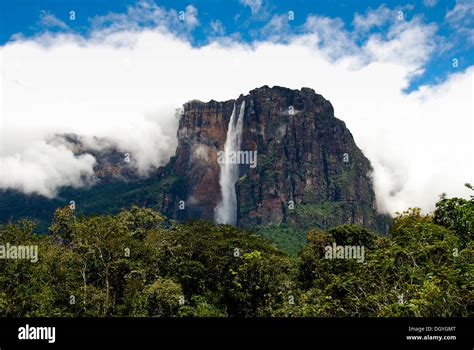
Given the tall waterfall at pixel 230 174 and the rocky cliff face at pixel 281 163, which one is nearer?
the rocky cliff face at pixel 281 163

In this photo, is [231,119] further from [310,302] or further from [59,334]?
[59,334]

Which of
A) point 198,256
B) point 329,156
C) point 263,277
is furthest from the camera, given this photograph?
point 329,156

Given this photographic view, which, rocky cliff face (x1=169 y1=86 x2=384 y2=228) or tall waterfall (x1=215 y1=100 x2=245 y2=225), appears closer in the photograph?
rocky cliff face (x1=169 y1=86 x2=384 y2=228)

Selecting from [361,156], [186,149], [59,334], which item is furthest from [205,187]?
[59,334]

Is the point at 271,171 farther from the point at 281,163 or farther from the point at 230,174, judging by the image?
the point at 230,174

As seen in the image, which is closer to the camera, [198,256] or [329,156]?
[198,256]
